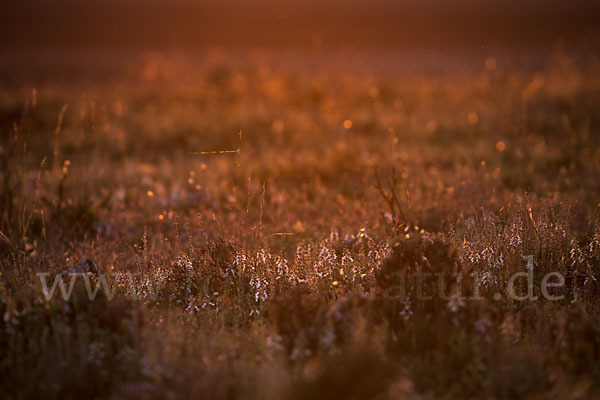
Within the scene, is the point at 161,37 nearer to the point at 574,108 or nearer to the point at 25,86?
the point at 25,86

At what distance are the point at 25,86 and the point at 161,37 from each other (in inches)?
1186

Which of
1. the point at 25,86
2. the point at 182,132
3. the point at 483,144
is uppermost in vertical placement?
the point at 25,86

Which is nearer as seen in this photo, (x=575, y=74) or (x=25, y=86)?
(x=575, y=74)

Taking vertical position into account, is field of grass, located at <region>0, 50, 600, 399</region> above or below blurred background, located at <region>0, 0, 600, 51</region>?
below

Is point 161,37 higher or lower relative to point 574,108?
higher

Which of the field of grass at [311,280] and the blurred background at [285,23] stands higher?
the blurred background at [285,23]

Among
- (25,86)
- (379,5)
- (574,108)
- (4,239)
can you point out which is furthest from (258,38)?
(4,239)

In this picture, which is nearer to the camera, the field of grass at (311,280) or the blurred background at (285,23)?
the field of grass at (311,280)

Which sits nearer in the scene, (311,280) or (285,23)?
(311,280)

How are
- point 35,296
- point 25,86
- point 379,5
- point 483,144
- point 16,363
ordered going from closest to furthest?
point 16,363 < point 35,296 < point 483,144 < point 25,86 < point 379,5

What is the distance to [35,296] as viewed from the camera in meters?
3.88

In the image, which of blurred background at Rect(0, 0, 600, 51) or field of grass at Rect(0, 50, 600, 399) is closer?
field of grass at Rect(0, 50, 600, 399)

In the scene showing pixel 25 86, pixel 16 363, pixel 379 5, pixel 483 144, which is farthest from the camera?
pixel 379 5

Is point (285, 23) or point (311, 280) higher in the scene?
point (285, 23)
